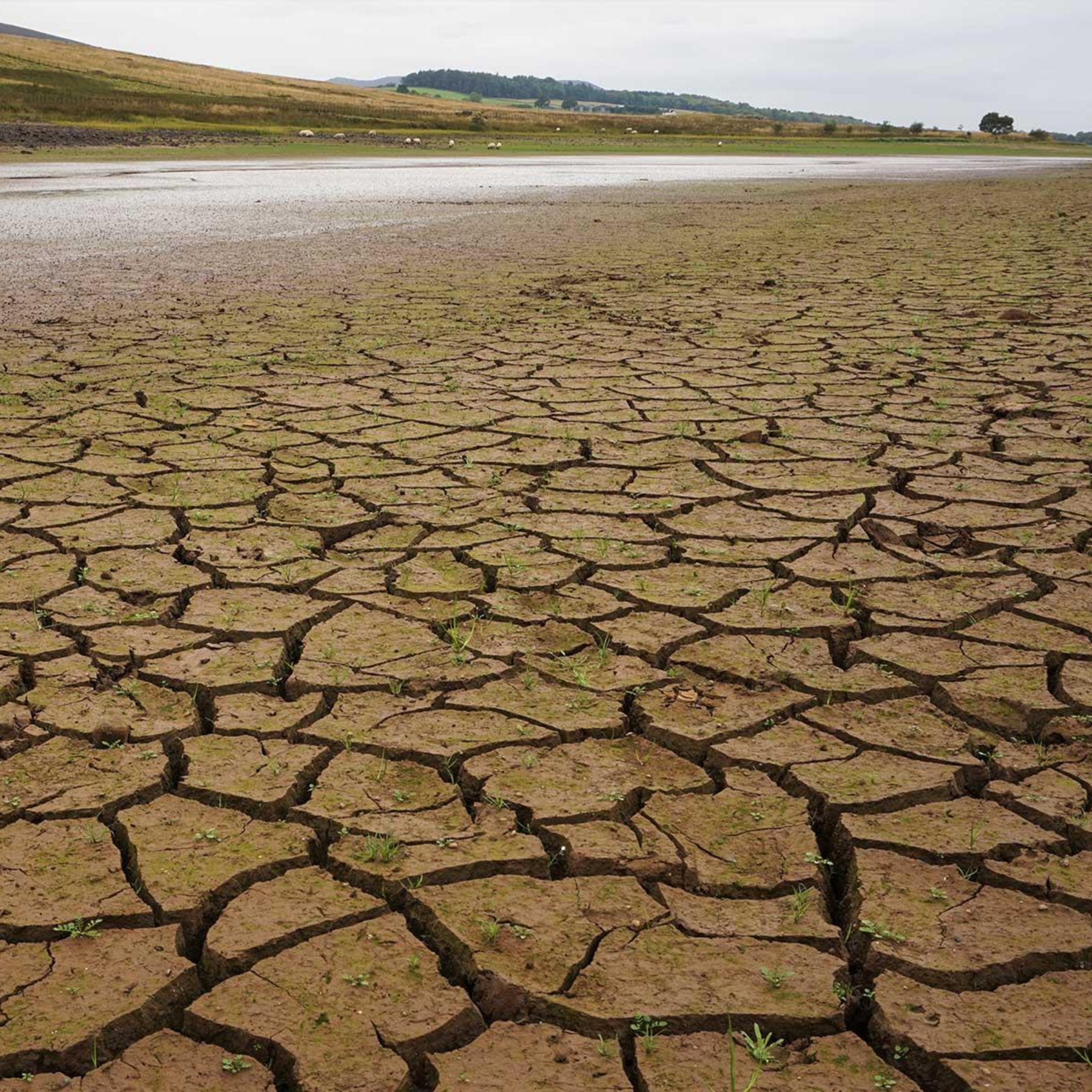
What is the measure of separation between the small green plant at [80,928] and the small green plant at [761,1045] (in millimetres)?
890

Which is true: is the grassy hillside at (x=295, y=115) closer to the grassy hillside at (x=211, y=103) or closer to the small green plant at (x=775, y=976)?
the grassy hillside at (x=211, y=103)

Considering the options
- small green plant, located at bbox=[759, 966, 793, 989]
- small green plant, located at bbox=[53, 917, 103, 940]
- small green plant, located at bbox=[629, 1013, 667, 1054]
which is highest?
small green plant, located at bbox=[759, 966, 793, 989]

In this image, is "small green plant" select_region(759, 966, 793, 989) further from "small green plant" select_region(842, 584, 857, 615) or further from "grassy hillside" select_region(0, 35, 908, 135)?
"grassy hillside" select_region(0, 35, 908, 135)

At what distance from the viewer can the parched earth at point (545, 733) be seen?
148cm

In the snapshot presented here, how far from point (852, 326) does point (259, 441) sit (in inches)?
138

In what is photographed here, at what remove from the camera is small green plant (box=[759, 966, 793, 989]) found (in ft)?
5.05

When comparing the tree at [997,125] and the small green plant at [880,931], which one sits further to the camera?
the tree at [997,125]

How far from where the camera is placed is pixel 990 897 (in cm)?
172

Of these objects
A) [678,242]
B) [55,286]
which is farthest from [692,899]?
[678,242]

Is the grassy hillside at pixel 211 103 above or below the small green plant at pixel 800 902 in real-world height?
above

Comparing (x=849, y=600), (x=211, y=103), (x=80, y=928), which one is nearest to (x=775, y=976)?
(x=80, y=928)

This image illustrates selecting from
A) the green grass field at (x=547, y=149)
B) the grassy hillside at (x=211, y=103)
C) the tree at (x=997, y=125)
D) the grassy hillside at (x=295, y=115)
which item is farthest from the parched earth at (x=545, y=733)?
the tree at (x=997, y=125)

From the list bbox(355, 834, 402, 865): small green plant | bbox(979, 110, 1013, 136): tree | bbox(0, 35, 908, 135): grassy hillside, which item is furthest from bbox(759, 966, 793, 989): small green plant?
bbox(979, 110, 1013, 136): tree

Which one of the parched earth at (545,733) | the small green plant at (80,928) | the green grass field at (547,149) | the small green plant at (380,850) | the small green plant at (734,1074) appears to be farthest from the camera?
the green grass field at (547,149)
